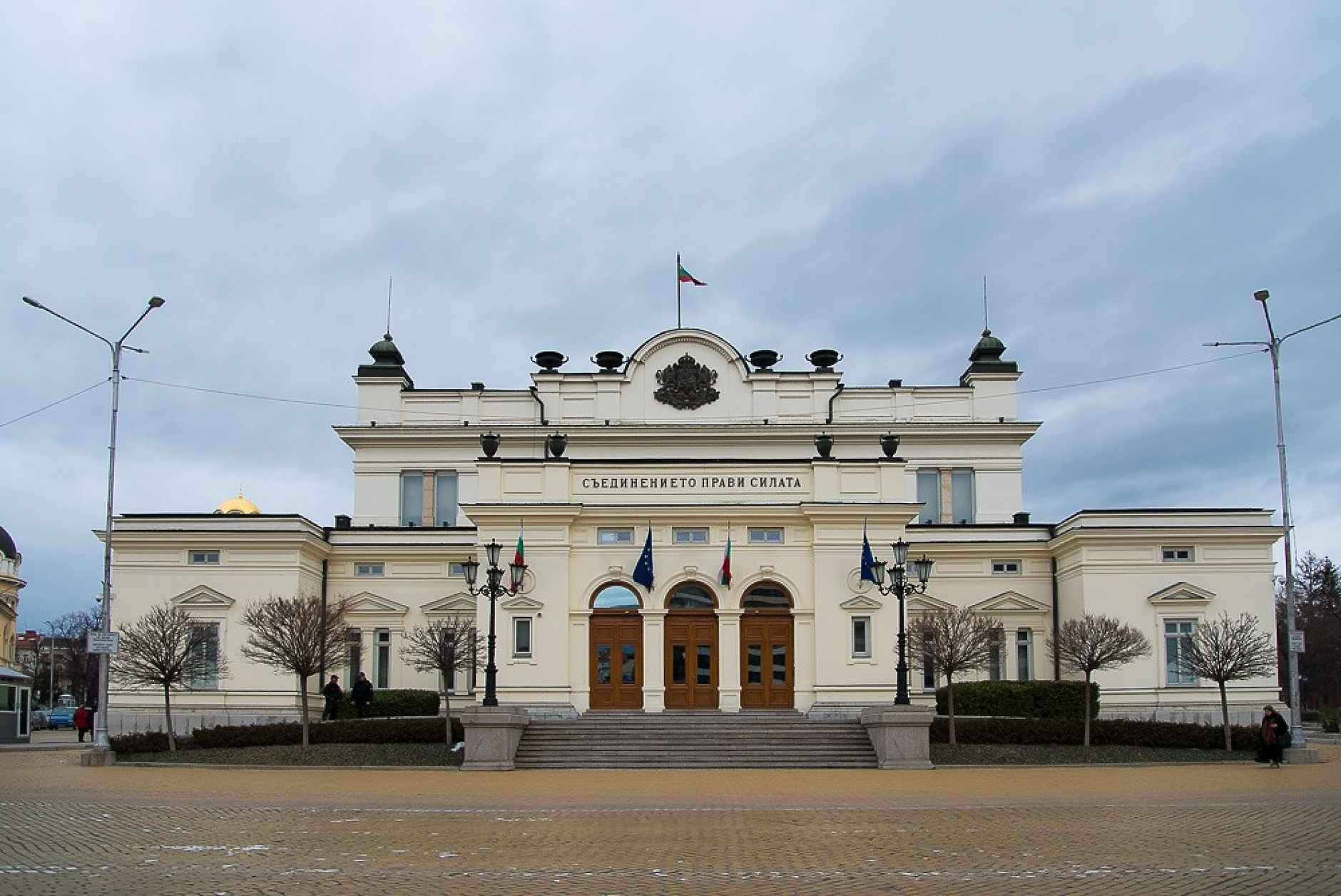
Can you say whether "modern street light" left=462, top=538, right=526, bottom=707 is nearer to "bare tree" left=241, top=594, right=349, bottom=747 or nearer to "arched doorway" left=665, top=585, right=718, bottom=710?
"bare tree" left=241, top=594, right=349, bottom=747

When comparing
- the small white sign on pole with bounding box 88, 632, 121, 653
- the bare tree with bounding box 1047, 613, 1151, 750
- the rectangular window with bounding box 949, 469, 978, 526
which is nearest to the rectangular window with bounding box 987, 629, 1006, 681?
the bare tree with bounding box 1047, 613, 1151, 750

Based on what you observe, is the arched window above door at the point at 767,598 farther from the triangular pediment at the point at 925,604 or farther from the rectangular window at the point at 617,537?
the triangular pediment at the point at 925,604

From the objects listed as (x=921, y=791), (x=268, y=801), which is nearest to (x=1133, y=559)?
(x=921, y=791)

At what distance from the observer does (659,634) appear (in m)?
38.9

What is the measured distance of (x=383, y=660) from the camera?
4744 cm

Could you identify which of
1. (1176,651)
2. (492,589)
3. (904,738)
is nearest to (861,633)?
(904,738)

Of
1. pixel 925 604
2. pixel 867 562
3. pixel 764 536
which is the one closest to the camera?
pixel 867 562

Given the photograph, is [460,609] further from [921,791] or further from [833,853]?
[833,853]

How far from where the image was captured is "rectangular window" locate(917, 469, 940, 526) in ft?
175

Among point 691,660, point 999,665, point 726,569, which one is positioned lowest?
point 999,665

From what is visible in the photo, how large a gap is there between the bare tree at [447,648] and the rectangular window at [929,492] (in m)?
18.8

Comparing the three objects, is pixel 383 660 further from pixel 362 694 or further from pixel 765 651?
pixel 765 651

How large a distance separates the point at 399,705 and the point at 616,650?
28.1 ft

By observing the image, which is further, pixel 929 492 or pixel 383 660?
pixel 929 492
